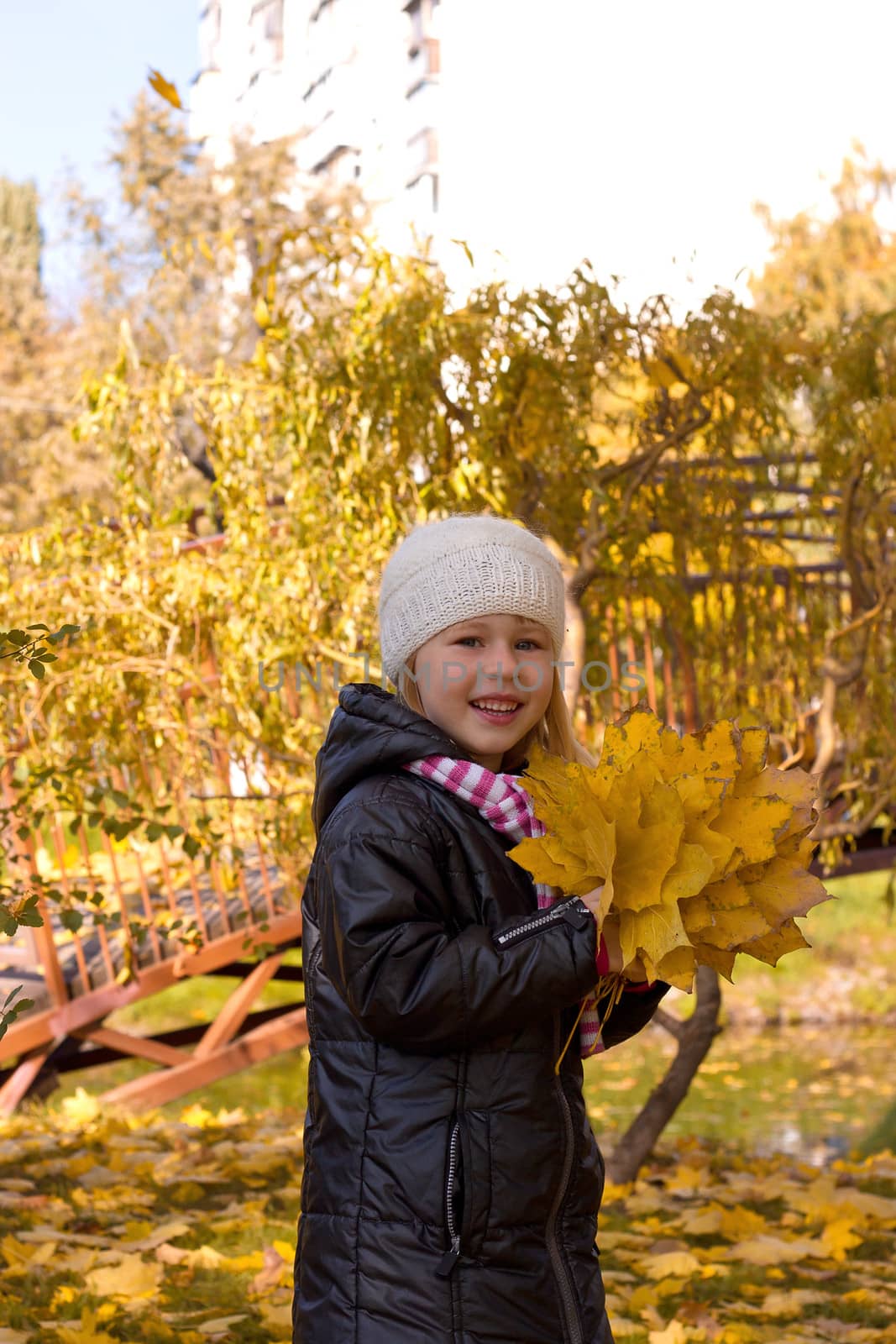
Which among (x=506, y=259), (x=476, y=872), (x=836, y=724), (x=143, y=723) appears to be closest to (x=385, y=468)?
(x=506, y=259)

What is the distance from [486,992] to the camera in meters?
1.58

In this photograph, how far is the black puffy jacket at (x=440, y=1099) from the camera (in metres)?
1.59

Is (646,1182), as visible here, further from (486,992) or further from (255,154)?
(255,154)

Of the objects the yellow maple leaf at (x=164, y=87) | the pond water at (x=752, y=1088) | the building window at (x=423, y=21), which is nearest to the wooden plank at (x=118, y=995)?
the pond water at (x=752, y=1088)

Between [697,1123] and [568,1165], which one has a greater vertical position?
[568,1165]

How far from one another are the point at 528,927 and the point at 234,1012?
3.87 meters

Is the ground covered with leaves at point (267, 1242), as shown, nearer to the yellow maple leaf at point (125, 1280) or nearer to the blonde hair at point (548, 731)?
the yellow maple leaf at point (125, 1280)

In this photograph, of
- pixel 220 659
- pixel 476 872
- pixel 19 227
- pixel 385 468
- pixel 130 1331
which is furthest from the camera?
pixel 19 227

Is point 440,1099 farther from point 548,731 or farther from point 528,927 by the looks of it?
point 548,731

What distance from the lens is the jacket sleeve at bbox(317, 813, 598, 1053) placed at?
1.58 meters

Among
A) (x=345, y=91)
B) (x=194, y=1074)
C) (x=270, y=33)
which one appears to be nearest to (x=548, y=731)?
(x=194, y=1074)

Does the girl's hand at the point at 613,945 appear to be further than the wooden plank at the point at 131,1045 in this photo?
No

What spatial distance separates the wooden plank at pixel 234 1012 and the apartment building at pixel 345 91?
40.9 feet

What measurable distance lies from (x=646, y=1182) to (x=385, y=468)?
2.21 metres
